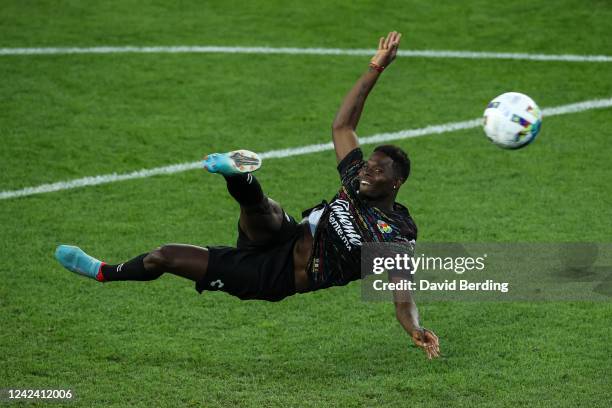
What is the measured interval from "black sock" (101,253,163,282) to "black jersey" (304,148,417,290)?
4.09 feet

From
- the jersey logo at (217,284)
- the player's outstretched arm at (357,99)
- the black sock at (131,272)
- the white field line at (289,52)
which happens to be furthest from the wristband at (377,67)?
the white field line at (289,52)

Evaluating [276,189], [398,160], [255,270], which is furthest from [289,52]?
[255,270]

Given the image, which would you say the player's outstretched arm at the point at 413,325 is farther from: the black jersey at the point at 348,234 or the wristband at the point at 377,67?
the wristband at the point at 377,67

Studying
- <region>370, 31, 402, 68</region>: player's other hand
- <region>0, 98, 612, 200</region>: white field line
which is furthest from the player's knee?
<region>0, 98, 612, 200</region>: white field line

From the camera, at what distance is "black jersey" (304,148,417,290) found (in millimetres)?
8625

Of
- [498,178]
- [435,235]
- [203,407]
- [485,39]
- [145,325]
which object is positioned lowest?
[203,407]

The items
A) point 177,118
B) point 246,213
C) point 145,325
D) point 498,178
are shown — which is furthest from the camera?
point 177,118

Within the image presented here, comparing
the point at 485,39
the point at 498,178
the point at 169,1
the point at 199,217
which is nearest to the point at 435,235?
the point at 498,178

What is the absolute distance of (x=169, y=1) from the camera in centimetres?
1792

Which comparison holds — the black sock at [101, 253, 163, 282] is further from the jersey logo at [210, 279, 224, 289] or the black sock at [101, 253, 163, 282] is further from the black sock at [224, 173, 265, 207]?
the black sock at [224, 173, 265, 207]

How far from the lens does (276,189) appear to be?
12828 mm

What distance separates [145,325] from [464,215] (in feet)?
12.6

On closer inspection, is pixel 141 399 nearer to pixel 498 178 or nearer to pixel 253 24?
pixel 498 178

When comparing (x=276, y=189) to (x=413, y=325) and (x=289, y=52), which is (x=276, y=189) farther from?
(x=413, y=325)
